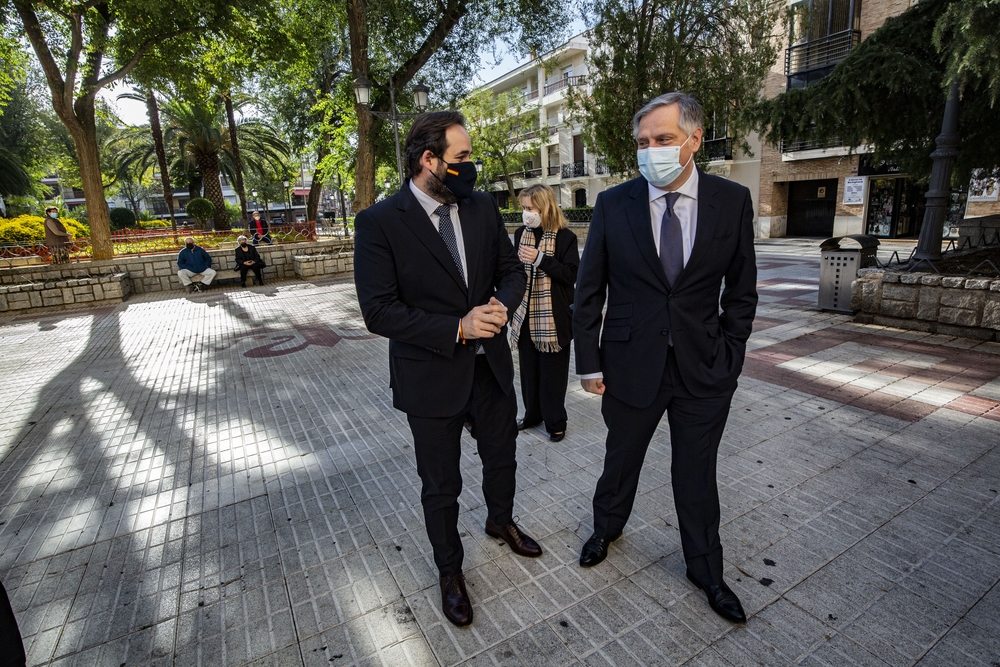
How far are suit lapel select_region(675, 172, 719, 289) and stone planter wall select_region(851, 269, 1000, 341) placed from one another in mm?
5782

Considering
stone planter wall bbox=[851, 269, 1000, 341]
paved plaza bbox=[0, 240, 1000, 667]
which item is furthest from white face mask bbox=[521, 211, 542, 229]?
stone planter wall bbox=[851, 269, 1000, 341]

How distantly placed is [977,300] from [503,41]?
13.4m

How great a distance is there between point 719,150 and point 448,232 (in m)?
26.7

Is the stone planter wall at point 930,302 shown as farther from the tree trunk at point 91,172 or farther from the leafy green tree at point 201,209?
the leafy green tree at point 201,209

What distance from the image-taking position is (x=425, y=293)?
84.3 inches

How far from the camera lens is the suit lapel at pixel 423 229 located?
2090 mm

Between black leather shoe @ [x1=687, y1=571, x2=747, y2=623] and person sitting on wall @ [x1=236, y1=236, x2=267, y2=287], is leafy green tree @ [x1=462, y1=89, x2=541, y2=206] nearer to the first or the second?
person sitting on wall @ [x1=236, y1=236, x2=267, y2=287]

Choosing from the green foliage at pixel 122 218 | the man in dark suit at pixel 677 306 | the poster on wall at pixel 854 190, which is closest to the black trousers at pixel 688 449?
the man in dark suit at pixel 677 306

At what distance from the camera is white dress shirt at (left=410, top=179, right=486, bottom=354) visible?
84.9 inches

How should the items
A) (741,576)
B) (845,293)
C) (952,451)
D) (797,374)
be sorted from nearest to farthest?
(741,576), (952,451), (797,374), (845,293)

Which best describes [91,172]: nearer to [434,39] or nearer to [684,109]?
[434,39]

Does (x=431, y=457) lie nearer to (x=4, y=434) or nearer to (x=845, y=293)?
(x=4, y=434)

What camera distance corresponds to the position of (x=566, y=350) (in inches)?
155

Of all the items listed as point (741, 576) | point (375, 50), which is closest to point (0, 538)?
point (741, 576)
